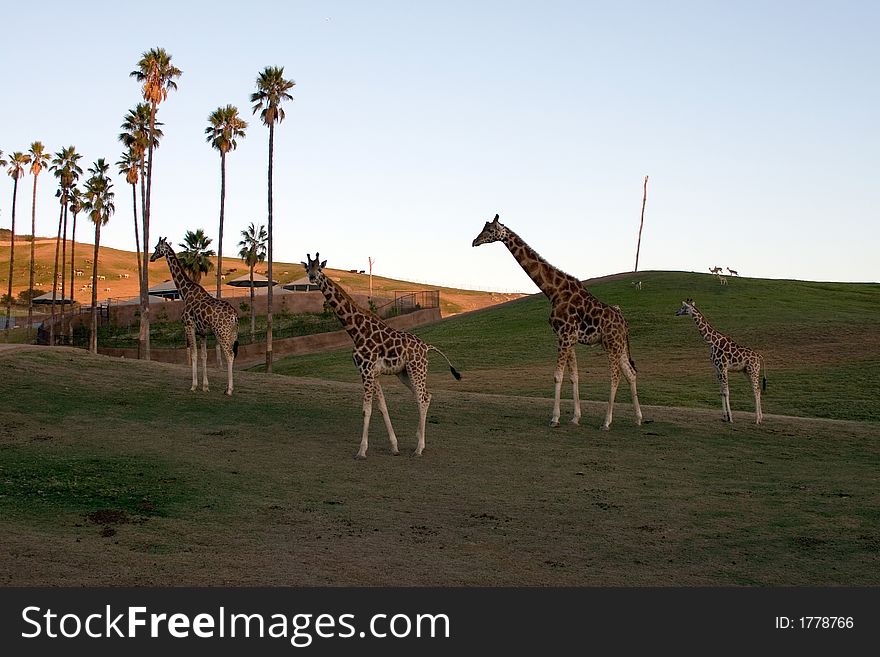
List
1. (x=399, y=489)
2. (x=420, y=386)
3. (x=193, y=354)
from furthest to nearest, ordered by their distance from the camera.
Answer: (x=193, y=354) → (x=420, y=386) → (x=399, y=489)

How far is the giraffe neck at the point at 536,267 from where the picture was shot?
2698cm

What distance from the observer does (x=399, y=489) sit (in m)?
18.3

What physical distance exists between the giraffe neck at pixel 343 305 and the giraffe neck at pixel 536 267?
6831 millimetres

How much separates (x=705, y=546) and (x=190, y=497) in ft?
27.8

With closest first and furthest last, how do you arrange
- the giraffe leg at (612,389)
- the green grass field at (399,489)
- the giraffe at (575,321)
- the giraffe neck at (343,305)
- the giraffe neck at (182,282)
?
the green grass field at (399,489) < the giraffe neck at (343,305) < the giraffe leg at (612,389) < the giraffe at (575,321) < the giraffe neck at (182,282)

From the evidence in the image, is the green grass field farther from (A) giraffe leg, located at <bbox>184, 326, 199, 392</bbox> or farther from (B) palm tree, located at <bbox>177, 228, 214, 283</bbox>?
(B) palm tree, located at <bbox>177, 228, 214, 283</bbox>

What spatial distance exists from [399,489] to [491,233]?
10.4 metres

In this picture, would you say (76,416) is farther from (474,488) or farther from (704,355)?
(704,355)

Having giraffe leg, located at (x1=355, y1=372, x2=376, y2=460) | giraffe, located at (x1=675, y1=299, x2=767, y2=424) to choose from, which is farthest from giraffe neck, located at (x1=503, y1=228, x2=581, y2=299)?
giraffe leg, located at (x1=355, y1=372, x2=376, y2=460)

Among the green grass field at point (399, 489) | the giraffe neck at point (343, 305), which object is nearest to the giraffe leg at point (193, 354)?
the green grass field at point (399, 489)

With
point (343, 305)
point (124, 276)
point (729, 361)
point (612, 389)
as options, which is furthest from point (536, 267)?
point (124, 276)

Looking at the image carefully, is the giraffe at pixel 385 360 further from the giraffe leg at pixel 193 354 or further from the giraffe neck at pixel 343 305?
the giraffe leg at pixel 193 354

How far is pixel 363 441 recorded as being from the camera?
68.5 feet

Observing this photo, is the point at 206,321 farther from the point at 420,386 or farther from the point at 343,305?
the point at 420,386
